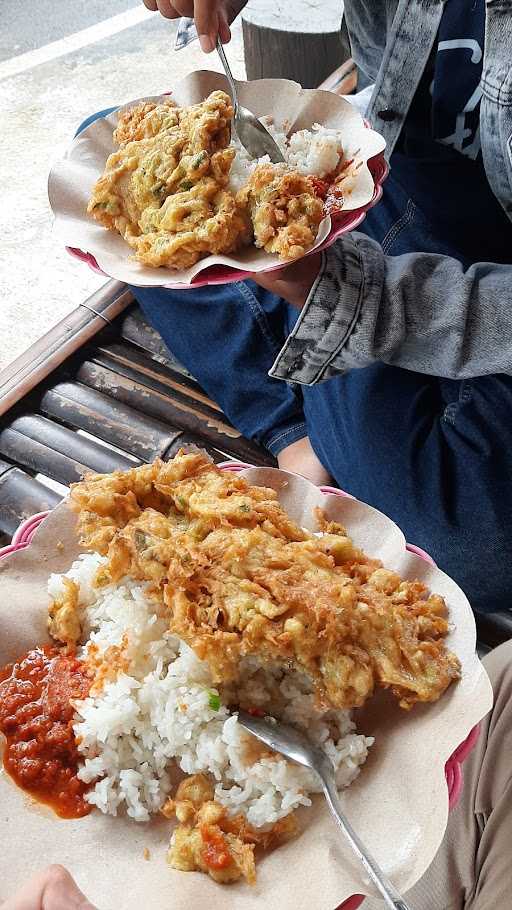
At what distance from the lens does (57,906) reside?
3.74 ft

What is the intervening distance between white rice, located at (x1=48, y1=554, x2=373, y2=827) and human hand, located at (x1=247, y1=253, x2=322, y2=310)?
838 millimetres

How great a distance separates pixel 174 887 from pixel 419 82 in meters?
2.14

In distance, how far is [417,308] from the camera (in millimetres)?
2020

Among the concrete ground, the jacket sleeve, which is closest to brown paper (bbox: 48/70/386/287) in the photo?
the jacket sleeve

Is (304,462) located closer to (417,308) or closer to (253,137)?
(417,308)

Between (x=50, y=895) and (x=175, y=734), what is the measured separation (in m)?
0.39

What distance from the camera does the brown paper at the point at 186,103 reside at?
2.00m

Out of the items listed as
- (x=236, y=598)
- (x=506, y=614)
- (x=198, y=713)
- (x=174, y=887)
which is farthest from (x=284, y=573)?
(x=506, y=614)

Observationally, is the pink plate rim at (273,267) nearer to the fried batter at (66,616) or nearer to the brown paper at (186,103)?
the brown paper at (186,103)

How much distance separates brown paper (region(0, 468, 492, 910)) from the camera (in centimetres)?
132

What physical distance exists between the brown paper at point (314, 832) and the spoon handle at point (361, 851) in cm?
3

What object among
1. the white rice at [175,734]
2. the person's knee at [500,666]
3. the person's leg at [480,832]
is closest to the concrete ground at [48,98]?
the white rice at [175,734]

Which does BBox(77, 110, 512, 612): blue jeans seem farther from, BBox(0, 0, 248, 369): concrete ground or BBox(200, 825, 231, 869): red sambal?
BBox(0, 0, 248, 369): concrete ground

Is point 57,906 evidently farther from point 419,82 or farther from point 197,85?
point 419,82
